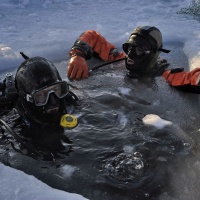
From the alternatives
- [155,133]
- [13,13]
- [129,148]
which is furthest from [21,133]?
[13,13]

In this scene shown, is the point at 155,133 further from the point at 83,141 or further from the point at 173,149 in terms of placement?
the point at 83,141

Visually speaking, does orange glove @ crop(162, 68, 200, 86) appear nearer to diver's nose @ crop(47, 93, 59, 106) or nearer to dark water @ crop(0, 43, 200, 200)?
dark water @ crop(0, 43, 200, 200)

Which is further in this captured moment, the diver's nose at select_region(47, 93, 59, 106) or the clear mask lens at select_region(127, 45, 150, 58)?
the clear mask lens at select_region(127, 45, 150, 58)

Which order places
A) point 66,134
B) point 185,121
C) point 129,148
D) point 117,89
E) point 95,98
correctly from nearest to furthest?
point 129,148, point 66,134, point 185,121, point 95,98, point 117,89

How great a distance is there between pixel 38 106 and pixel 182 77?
2.09 m

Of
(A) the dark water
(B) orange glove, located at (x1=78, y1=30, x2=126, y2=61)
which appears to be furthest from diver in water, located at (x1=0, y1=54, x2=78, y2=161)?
(B) orange glove, located at (x1=78, y1=30, x2=126, y2=61)

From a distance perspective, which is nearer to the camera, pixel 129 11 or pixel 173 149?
pixel 173 149

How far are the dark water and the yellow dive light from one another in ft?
0.27

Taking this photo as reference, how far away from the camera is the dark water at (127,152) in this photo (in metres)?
2.82

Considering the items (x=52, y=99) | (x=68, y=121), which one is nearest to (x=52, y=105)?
(x=52, y=99)

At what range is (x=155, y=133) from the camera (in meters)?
3.51

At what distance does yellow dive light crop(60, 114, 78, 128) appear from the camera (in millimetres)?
3482

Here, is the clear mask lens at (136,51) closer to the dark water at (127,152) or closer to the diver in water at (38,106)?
the dark water at (127,152)

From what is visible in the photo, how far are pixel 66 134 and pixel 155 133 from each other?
2.95ft
